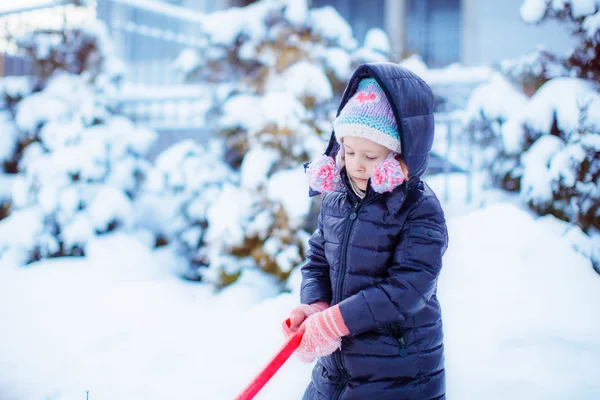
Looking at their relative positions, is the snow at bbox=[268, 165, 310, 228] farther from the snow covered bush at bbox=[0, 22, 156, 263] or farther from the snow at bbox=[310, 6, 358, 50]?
the snow covered bush at bbox=[0, 22, 156, 263]

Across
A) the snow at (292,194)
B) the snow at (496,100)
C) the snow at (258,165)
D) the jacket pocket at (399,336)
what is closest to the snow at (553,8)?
the snow at (496,100)

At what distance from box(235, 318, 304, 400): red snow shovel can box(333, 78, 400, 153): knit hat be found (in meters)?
0.60

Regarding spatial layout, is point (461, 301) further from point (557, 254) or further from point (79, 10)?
point (79, 10)

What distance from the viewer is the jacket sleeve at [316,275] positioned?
5.50ft

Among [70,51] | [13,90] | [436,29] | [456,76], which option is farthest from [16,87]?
[436,29]

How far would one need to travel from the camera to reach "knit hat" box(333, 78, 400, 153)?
58.5 inches

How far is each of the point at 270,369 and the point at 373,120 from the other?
743 millimetres

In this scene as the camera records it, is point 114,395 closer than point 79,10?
Yes

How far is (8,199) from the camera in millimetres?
5656

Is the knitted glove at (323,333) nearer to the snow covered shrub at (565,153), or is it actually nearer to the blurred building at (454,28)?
the snow covered shrub at (565,153)

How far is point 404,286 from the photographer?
139 cm

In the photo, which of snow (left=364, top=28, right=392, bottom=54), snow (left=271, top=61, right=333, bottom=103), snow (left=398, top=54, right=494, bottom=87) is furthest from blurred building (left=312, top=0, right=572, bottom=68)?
snow (left=271, top=61, right=333, bottom=103)

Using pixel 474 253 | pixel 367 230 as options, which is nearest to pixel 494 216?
pixel 474 253

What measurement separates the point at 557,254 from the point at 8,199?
5.33m
